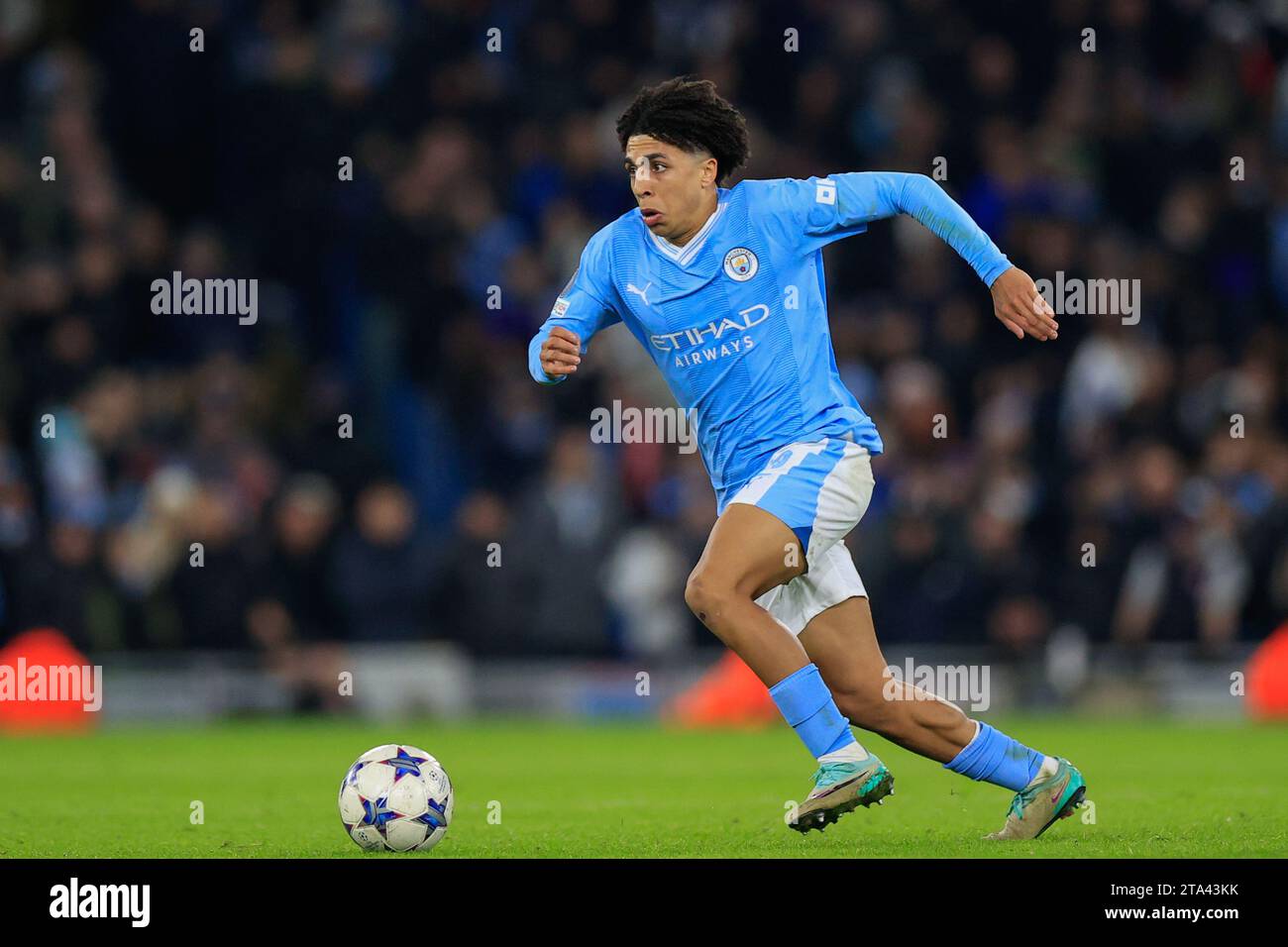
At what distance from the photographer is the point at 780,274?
7328 mm

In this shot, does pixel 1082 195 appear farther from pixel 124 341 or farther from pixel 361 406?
pixel 124 341

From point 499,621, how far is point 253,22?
6.70 metres

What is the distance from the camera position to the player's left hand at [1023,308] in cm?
687

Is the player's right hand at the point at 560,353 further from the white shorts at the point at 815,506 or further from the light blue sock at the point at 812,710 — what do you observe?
the light blue sock at the point at 812,710

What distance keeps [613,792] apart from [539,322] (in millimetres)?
7994

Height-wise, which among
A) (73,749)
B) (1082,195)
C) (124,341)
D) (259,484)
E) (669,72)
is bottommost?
(73,749)

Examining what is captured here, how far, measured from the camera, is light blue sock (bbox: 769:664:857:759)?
6.91m

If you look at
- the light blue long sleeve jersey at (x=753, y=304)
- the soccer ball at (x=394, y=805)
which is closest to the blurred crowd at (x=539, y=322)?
the soccer ball at (x=394, y=805)


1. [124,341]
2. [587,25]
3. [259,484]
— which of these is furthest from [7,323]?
[587,25]

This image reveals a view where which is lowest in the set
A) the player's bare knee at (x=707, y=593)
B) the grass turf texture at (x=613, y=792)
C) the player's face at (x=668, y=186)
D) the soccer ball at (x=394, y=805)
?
the grass turf texture at (x=613, y=792)

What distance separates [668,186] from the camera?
288 inches

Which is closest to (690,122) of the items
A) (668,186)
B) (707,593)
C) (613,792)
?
(668,186)

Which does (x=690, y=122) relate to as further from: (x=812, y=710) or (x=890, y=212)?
(x=812, y=710)

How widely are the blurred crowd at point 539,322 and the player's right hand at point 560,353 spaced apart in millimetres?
8785
